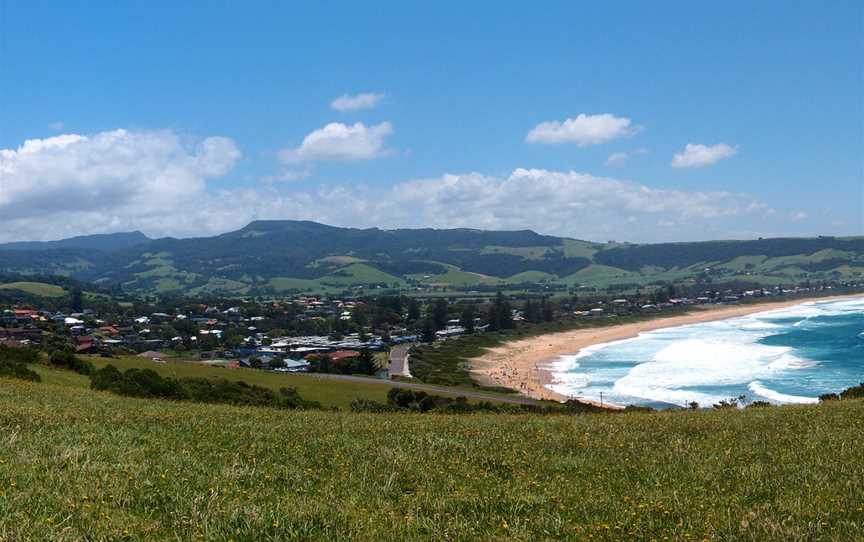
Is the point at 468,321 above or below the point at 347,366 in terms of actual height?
below

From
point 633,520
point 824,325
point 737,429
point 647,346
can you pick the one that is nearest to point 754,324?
point 824,325

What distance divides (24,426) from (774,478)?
1481 cm

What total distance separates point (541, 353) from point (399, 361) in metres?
28.9

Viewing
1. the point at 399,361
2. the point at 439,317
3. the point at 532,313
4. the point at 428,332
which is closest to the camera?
the point at 399,361

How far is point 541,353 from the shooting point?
13038 cm

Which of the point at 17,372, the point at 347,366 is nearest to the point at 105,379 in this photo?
the point at 17,372

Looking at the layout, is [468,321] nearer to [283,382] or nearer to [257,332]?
[257,332]

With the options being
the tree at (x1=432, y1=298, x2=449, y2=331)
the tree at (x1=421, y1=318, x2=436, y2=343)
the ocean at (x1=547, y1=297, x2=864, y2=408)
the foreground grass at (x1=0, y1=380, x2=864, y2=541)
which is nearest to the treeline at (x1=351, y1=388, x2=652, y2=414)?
the foreground grass at (x1=0, y1=380, x2=864, y2=541)

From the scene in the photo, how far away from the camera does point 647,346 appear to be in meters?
124

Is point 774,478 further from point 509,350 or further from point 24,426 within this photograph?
point 509,350

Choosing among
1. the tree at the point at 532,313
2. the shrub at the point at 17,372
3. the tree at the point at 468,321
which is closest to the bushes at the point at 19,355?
the shrub at the point at 17,372

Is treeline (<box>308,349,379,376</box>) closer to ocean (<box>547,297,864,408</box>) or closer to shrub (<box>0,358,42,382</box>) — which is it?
ocean (<box>547,297,864,408</box>)

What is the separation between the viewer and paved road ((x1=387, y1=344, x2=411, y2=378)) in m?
103

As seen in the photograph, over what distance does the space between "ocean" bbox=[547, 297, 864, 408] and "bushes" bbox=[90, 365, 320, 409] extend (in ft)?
126
